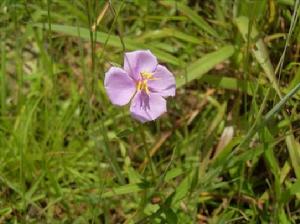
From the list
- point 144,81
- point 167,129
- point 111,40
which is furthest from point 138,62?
point 167,129

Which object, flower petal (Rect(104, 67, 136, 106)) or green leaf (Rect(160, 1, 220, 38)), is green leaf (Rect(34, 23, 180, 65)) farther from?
flower petal (Rect(104, 67, 136, 106))

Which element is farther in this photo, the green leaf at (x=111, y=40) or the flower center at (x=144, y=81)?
the green leaf at (x=111, y=40)

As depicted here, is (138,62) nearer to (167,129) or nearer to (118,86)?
(118,86)

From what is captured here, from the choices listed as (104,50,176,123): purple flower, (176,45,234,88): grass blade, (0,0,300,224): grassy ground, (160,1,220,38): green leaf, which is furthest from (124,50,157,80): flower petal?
(160,1,220,38): green leaf

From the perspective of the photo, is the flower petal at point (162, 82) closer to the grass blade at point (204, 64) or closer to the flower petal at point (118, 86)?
the flower petal at point (118, 86)

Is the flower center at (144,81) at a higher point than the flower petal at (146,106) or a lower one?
higher

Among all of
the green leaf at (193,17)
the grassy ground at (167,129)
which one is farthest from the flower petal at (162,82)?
the green leaf at (193,17)
